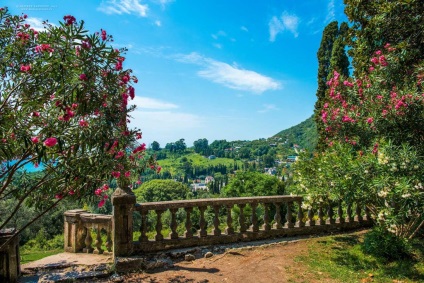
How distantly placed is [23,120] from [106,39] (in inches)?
66.9

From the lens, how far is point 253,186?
1950cm

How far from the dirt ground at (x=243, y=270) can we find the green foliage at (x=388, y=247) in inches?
58.9

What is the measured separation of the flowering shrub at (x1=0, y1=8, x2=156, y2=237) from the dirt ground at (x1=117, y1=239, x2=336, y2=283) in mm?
2277

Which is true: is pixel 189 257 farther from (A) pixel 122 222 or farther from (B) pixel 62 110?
(B) pixel 62 110

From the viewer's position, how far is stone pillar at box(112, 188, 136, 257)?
614cm

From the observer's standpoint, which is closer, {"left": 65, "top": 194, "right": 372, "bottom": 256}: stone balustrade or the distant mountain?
{"left": 65, "top": 194, "right": 372, "bottom": 256}: stone balustrade

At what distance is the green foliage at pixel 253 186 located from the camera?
1919 centimetres

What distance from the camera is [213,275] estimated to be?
5.64 metres

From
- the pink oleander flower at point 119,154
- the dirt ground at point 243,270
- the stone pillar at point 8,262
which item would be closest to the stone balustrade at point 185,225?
the dirt ground at point 243,270

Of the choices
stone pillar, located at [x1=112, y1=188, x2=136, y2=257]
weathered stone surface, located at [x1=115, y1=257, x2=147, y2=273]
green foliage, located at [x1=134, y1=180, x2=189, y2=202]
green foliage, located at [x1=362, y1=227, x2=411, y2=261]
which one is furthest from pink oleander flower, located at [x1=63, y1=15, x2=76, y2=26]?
green foliage, located at [x1=134, y1=180, x2=189, y2=202]

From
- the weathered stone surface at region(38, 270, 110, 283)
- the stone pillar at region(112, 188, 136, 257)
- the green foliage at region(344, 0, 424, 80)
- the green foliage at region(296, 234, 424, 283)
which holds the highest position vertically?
the green foliage at region(344, 0, 424, 80)

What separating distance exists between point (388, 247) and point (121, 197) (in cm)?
585

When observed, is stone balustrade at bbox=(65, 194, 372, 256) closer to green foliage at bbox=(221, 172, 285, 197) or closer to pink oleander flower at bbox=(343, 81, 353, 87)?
pink oleander flower at bbox=(343, 81, 353, 87)

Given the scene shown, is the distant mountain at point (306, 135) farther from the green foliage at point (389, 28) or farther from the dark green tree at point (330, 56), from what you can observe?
the dark green tree at point (330, 56)
